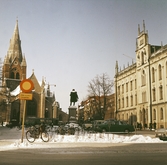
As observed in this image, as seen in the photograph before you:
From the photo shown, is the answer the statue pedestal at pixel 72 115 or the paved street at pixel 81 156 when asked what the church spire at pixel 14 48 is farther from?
the paved street at pixel 81 156

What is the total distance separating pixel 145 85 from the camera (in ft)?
181

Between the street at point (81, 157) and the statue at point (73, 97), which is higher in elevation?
the statue at point (73, 97)

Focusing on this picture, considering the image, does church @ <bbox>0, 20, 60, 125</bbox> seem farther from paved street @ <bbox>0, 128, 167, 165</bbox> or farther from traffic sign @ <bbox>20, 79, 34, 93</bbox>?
paved street @ <bbox>0, 128, 167, 165</bbox>

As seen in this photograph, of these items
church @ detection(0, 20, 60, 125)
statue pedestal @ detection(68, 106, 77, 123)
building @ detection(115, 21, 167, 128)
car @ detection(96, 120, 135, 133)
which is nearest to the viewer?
statue pedestal @ detection(68, 106, 77, 123)

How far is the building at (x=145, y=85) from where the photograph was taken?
160 ft

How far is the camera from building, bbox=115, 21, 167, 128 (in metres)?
48.8

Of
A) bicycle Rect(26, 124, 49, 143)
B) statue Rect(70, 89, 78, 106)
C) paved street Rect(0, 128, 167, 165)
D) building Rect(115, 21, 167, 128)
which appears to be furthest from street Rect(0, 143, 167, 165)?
building Rect(115, 21, 167, 128)

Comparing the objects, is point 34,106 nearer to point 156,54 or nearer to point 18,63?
point 18,63

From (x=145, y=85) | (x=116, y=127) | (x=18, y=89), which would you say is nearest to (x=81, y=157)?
(x=116, y=127)

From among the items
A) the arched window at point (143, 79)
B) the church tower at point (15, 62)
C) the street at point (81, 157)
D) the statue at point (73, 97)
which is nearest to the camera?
the street at point (81, 157)

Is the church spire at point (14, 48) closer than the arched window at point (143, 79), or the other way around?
the arched window at point (143, 79)

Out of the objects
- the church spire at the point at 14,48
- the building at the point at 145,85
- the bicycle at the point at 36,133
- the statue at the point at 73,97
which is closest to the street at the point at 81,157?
the bicycle at the point at 36,133

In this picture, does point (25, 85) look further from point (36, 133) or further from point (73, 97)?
point (73, 97)

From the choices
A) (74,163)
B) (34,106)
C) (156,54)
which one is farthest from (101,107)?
(74,163)
